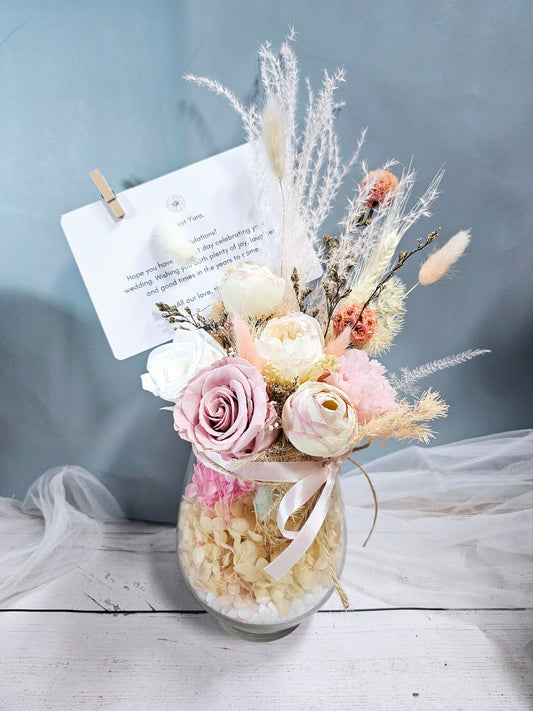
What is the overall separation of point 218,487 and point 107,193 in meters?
0.42

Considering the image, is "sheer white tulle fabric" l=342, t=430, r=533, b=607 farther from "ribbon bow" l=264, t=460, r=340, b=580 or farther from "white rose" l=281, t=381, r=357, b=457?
"white rose" l=281, t=381, r=357, b=457

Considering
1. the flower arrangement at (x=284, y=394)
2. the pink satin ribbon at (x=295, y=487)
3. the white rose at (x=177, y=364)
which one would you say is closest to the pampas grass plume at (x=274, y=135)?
the flower arrangement at (x=284, y=394)

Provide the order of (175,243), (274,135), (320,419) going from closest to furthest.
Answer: (320,419) → (274,135) → (175,243)

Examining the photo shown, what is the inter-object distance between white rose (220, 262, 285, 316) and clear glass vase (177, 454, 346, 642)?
0.19 metres

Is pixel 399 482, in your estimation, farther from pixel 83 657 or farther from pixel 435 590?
pixel 83 657

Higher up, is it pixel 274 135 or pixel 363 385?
pixel 274 135

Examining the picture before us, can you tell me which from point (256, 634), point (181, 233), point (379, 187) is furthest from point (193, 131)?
point (256, 634)

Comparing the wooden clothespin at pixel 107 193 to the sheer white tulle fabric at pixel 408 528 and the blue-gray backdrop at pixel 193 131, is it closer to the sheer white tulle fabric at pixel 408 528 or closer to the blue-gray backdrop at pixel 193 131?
the blue-gray backdrop at pixel 193 131

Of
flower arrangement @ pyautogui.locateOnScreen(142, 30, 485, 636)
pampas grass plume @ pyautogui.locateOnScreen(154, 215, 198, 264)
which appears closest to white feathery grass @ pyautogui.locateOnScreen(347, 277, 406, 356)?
flower arrangement @ pyautogui.locateOnScreen(142, 30, 485, 636)

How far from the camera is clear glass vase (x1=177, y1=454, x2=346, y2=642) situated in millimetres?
563

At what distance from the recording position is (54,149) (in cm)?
67

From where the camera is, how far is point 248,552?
566 mm

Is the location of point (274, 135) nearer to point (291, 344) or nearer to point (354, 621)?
point (291, 344)

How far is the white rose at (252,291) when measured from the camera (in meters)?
0.52
